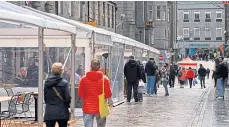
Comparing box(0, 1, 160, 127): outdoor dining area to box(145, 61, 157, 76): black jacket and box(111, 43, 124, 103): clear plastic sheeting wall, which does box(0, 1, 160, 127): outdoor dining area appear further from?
box(145, 61, 157, 76): black jacket

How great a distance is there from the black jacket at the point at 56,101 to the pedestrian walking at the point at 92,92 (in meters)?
1.04

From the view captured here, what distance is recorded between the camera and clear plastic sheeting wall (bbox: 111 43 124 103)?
881 inches

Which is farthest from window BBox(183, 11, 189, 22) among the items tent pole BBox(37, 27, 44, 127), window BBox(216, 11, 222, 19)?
tent pole BBox(37, 27, 44, 127)

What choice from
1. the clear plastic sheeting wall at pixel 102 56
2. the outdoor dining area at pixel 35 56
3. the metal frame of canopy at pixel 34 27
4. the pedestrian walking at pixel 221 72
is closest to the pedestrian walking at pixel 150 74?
the pedestrian walking at pixel 221 72

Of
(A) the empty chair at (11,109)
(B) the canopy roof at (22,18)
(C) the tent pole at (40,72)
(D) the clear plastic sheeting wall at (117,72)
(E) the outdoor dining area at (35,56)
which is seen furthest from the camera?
(D) the clear plastic sheeting wall at (117,72)

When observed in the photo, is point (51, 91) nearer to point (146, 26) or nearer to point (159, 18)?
point (146, 26)

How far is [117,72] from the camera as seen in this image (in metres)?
23.3

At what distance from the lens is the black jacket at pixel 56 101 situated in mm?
10703

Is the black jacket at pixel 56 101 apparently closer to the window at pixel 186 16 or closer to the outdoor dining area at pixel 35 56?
the outdoor dining area at pixel 35 56

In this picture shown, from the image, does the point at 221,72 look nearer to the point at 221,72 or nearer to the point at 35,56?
the point at 221,72

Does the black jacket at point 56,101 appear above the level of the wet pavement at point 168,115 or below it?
above

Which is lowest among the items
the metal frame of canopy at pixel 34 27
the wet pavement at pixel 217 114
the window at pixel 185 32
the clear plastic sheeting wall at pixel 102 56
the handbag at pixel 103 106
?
the wet pavement at pixel 217 114

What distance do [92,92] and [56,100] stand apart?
1.26 m

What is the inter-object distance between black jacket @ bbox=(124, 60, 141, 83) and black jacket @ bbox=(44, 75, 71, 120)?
1211 cm
